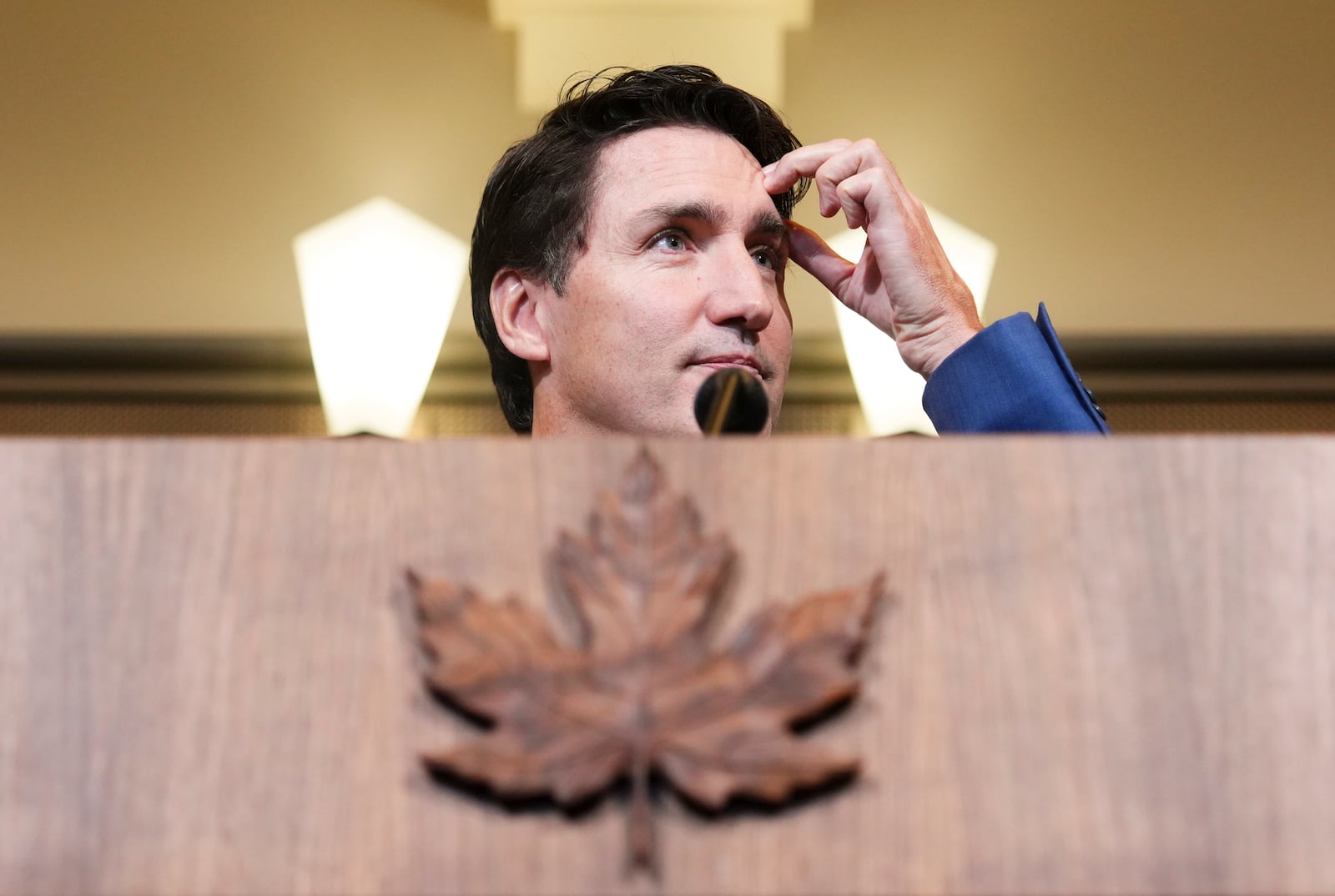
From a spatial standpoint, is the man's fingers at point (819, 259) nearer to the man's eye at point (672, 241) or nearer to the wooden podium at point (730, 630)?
the man's eye at point (672, 241)

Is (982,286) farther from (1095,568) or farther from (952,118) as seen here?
(1095,568)

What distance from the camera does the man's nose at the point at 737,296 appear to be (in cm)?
90

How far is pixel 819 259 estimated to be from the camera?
40.1 inches

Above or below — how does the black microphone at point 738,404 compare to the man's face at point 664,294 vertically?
below

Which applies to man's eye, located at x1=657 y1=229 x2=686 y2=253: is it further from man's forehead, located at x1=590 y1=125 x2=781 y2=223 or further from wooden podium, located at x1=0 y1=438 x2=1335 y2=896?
wooden podium, located at x1=0 y1=438 x2=1335 y2=896

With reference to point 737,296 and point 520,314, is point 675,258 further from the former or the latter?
point 520,314

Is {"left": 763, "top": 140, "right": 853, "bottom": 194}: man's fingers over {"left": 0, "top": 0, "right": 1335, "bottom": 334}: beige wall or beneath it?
beneath

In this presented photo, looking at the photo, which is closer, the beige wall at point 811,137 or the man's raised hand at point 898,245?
the man's raised hand at point 898,245

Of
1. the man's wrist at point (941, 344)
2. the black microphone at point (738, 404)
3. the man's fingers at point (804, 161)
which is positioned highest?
the man's fingers at point (804, 161)

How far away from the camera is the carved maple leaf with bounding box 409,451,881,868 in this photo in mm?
377

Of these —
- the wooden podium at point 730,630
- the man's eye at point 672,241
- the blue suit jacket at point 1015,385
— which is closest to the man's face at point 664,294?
the man's eye at point 672,241

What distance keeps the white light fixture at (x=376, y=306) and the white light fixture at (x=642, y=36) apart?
0.23 m

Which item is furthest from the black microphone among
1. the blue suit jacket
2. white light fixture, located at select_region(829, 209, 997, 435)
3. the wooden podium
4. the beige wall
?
the beige wall

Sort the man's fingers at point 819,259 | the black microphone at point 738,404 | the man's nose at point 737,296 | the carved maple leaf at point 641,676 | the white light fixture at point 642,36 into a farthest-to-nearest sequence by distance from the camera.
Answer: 1. the white light fixture at point 642,36
2. the man's fingers at point 819,259
3. the man's nose at point 737,296
4. the black microphone at point 738,404
5. the carved maple leaf at point 641,676
